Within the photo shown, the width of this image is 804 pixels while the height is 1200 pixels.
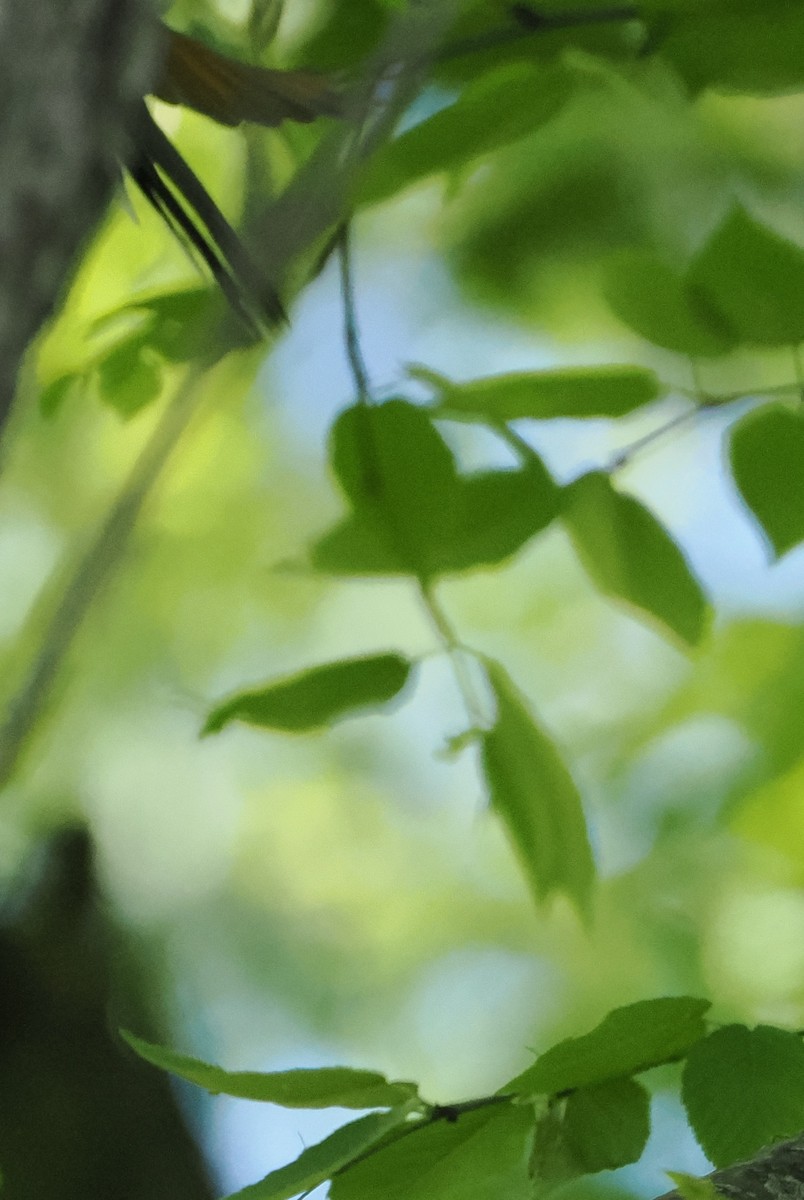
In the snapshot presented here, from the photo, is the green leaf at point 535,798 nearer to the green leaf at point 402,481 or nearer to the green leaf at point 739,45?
the green leaf at point 402,481

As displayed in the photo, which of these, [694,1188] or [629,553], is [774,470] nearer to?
[629,553]

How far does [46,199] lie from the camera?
16cm

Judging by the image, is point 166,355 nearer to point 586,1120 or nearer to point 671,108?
point 586,1120

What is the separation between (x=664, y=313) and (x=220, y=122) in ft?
0.36

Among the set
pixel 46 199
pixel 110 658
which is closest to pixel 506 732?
pixel 46 199

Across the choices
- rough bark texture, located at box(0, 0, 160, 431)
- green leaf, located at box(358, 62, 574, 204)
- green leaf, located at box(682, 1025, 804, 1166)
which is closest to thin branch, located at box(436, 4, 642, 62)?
green leaf, located at box(358, 62, 574, 204)

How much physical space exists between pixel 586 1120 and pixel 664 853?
489 millimetres

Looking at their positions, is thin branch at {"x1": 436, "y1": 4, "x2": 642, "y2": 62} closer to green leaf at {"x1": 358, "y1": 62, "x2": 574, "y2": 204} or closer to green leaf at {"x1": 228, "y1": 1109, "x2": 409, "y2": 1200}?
green leaf at {"x1": 358, "y1": 62, "x2": 574, "y2": 204}

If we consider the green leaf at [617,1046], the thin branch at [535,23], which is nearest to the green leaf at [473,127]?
the thin branch at [535,23]

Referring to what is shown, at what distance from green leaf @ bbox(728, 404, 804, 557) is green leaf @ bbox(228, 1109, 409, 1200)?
0.15 meters

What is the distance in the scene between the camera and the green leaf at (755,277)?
0.25 m

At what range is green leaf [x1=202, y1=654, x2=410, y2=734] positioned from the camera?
0.25m

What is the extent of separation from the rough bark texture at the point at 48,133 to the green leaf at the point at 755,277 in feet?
0.45

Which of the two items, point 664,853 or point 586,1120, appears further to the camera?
point 664,853
